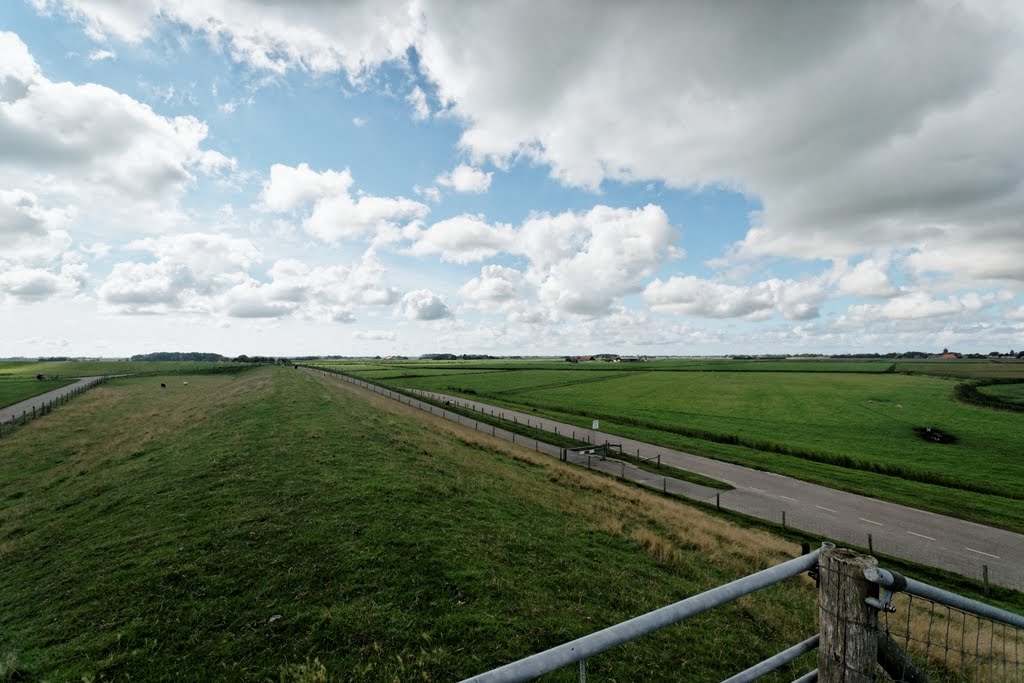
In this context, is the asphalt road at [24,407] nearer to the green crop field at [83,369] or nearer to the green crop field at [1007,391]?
the green crop field at [83,369]

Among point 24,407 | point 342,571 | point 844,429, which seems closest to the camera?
point 342,571

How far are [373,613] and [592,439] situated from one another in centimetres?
3818

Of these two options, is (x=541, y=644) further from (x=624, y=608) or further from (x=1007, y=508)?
(x=1007, y=508)

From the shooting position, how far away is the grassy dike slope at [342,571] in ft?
25.7

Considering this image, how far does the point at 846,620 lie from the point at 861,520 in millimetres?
29167

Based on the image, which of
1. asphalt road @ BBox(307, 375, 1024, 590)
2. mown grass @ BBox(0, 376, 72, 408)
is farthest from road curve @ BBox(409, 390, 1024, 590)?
mown grass @ BBox(0, 376, 72, 408)

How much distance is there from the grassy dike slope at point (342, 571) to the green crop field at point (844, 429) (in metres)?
19.5

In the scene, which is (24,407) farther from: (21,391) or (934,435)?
(934,435)

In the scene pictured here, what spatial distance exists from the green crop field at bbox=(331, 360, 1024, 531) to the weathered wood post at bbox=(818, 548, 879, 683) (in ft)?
111

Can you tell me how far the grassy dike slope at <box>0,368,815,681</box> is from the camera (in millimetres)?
7832

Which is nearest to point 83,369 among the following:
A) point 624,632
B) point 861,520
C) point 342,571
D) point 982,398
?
point 342,571

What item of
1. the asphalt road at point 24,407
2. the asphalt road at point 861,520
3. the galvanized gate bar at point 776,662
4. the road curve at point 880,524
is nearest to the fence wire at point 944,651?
the galvanized gate bar at point 776,662

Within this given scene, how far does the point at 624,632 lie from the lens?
2.56m

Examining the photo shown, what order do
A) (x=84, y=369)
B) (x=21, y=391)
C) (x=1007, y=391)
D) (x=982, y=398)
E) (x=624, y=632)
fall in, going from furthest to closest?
(x=84, y=369) < (x=1007, y=391) < (x=21, y=391) < (x=982, y=398) < (x=624, y=632)
